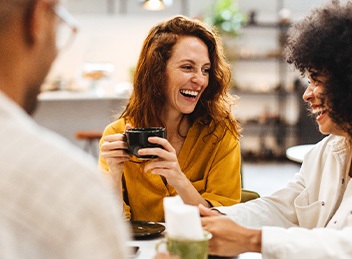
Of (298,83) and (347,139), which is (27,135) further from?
(298,83)

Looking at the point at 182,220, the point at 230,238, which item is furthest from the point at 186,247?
the point at 230,238

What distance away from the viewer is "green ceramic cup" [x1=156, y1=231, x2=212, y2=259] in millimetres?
1198

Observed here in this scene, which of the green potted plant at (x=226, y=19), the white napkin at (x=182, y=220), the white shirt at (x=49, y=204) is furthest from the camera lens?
the green potted plant at (x=226, y=19)

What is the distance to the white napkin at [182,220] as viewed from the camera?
1151 mm

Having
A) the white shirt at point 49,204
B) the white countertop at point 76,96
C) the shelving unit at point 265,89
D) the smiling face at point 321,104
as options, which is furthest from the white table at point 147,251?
the shelving unit at point 265,89

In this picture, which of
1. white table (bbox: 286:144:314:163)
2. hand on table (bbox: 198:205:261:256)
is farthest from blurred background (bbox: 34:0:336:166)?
hand on table (bbox: 198:205:261:256)

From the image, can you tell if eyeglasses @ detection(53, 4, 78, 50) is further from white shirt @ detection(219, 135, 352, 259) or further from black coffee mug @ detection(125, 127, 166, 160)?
black coffee mug @ detection(125, 127, 166, 160)

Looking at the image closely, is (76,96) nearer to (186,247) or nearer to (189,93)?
(189,93)

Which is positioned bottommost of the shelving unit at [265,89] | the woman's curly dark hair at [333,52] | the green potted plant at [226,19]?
the shelving unit at [265,89]

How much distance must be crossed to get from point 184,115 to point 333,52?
0.92 m

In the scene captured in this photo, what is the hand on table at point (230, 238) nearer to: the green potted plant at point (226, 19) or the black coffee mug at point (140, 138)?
the black coffee mug at point (140, 138)

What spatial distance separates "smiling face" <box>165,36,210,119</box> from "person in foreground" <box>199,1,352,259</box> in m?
0.54

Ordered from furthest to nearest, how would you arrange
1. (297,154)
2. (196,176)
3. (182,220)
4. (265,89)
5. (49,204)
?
1. (265,89)
2. (297,154)
3. (196,176)
4. (182,220)
5. (49,204)

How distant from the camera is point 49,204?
70cm
